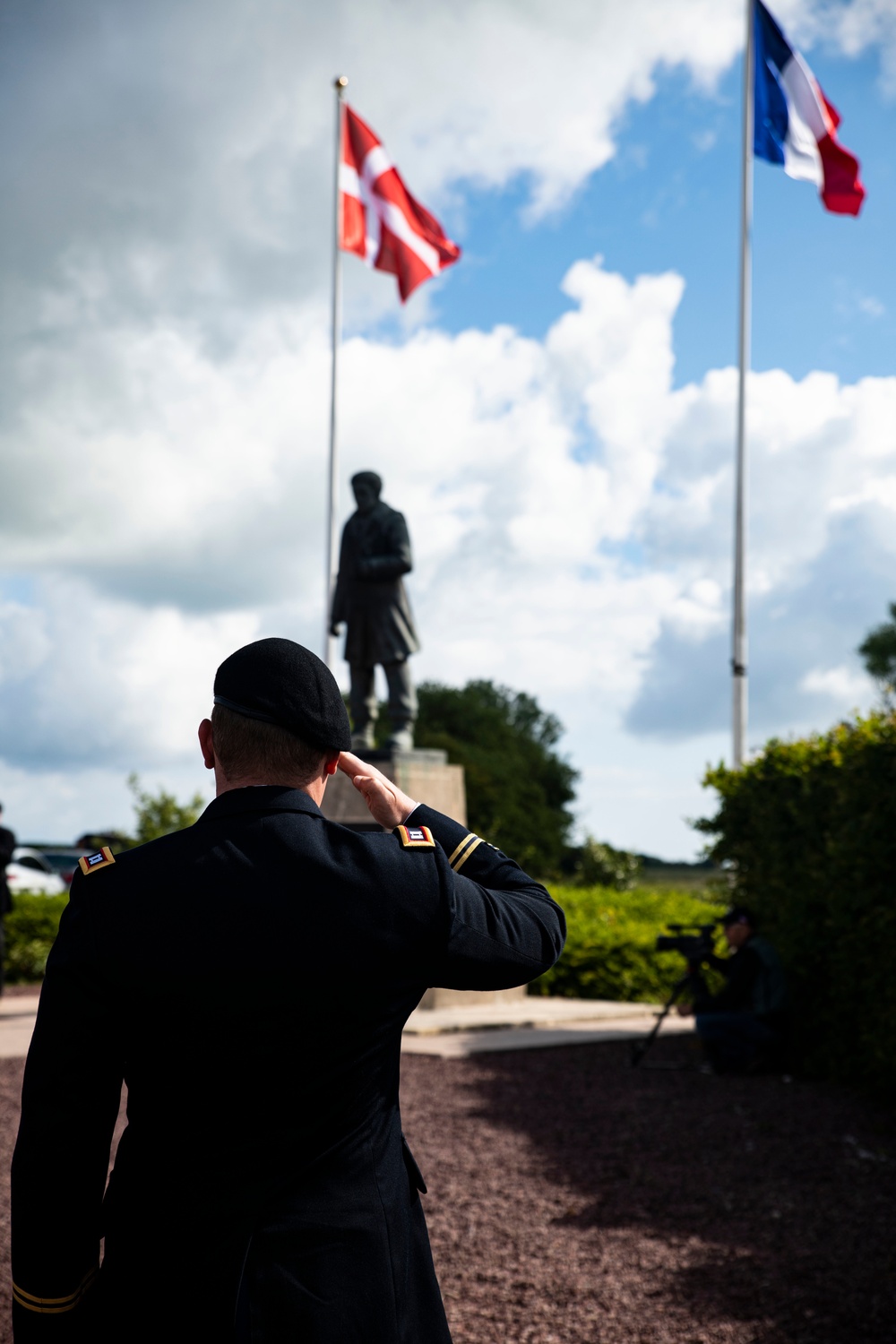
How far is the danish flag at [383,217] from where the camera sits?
48.4ft

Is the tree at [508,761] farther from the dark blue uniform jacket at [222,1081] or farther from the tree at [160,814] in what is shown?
the dark blue uniform jacket at [222,1081]

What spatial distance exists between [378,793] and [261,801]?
25 centimetres

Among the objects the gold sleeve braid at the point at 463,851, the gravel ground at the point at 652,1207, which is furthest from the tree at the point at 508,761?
the gold sleeve braid at the point at 463,851

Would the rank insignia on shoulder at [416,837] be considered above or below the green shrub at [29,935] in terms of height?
above

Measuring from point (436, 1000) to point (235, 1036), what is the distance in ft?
30.8

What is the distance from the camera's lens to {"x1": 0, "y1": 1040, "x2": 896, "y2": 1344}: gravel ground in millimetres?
3902

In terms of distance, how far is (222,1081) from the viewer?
164 centimetres

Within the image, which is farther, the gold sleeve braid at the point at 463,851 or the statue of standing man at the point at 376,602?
the statue of standing man at the point at 376,602

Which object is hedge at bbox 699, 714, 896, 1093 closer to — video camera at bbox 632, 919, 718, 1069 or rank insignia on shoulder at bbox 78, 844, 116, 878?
video camera at bbox 632, 919, 718, 1069

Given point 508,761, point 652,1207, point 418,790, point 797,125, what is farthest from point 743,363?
point 508,761

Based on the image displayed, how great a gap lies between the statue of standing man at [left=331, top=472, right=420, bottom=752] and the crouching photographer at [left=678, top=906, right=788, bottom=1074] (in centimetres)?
400

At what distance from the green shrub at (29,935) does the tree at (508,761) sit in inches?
747

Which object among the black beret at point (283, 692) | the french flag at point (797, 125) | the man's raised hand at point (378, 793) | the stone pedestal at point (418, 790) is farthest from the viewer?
the french flag at point (797, 125)

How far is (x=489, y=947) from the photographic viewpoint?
1.75m
